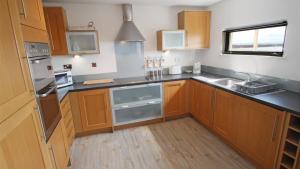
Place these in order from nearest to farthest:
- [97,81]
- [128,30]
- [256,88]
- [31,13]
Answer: [31,13], [256,88], [128,30], [97,81]

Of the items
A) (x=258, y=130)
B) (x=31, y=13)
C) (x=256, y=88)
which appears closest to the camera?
(x=31, y=13)

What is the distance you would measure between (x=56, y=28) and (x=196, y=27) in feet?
8.13

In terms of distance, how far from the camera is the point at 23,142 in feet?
3.59

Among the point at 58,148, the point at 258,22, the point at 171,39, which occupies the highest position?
the point at 258,22

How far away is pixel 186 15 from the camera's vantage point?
317cm

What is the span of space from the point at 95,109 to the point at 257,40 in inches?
110

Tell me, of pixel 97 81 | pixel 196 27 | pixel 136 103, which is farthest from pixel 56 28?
pixel 196 27

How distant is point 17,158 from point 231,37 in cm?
329

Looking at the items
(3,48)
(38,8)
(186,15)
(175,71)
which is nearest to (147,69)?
(175,71)

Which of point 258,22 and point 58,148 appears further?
point 258,22

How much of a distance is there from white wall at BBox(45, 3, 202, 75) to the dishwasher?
0.61 metres

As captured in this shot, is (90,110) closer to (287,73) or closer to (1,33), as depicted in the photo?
(1,33)

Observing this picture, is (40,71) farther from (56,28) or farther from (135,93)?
(135,93)

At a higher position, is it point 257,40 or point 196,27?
point 196,27
